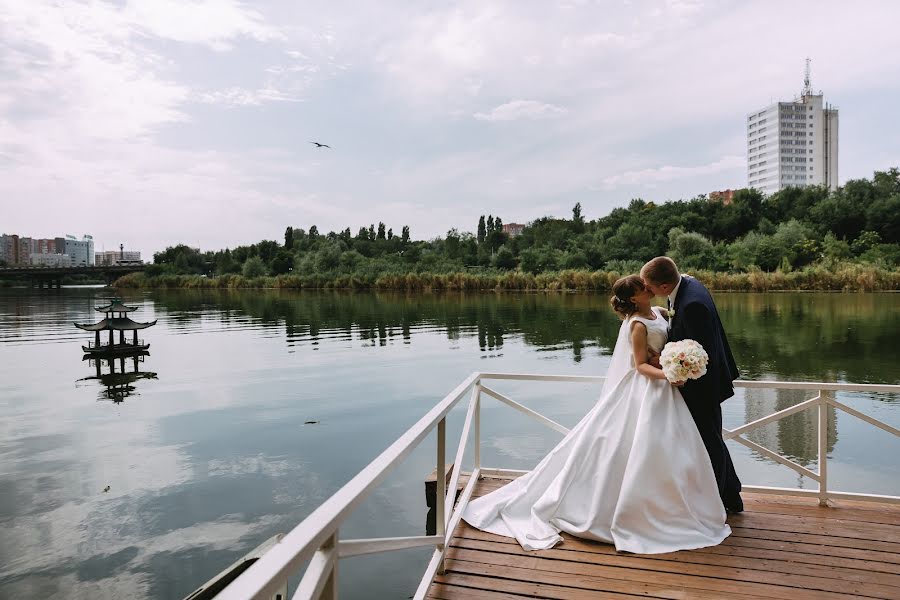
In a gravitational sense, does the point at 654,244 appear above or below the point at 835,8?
below

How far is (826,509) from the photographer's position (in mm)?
4141

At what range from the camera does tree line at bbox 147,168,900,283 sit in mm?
46625

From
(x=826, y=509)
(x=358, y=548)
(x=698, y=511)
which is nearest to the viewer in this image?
(x=358, y=548)

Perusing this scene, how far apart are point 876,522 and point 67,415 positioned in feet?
48.9

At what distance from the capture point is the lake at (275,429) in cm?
684

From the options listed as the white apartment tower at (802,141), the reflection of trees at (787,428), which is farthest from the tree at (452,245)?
the white apartment tower at (802,141)

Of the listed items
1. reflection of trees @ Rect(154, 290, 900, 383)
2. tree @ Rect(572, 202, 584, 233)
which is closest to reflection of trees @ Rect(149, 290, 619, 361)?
reflection of trees @ Rect(154, 290, 900, 383)

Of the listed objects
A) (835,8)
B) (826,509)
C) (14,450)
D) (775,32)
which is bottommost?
(14,450)

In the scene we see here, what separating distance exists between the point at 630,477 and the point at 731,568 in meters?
0.65

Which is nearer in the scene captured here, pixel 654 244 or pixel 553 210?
pixel 654 244

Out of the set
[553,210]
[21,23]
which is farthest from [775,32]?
[553,210]

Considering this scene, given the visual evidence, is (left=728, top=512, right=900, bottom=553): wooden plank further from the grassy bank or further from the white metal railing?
the grassy bank

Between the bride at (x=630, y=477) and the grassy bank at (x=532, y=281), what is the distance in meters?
41.9

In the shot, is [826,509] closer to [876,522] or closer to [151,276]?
[876,522]
